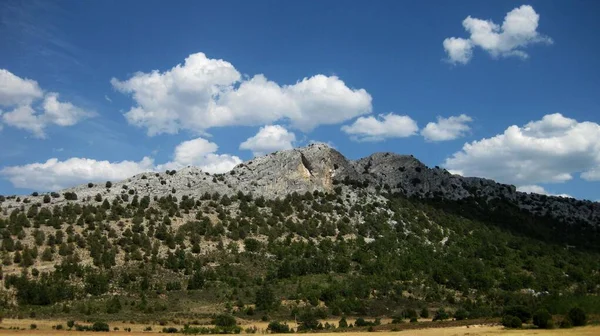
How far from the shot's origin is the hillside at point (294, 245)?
50500mm

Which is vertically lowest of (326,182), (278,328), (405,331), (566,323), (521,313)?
(405,331)

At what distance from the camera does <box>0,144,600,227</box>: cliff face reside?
78.5 meters

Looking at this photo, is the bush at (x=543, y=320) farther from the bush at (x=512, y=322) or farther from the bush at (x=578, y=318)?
the bush at (x=578, y=318)

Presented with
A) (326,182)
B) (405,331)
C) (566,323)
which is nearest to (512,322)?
(566,323)

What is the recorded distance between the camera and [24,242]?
184 feet

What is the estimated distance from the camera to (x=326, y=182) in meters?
88.2

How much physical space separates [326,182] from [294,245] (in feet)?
74.8

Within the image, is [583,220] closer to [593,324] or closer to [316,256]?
[316,256]

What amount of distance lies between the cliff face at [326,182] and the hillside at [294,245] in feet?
0.94

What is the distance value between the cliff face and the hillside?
0.94ft

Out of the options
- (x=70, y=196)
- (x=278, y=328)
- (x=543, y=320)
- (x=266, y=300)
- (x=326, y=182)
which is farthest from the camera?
(x=326, y=182)

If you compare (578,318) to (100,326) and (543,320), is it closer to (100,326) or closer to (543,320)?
(543,320)

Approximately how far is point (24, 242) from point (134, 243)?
11.0 m

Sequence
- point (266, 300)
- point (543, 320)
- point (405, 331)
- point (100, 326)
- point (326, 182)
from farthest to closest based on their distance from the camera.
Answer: point (326, 182), point (266, 300), point (543, 320), point (405, 331), point (100, 326)
